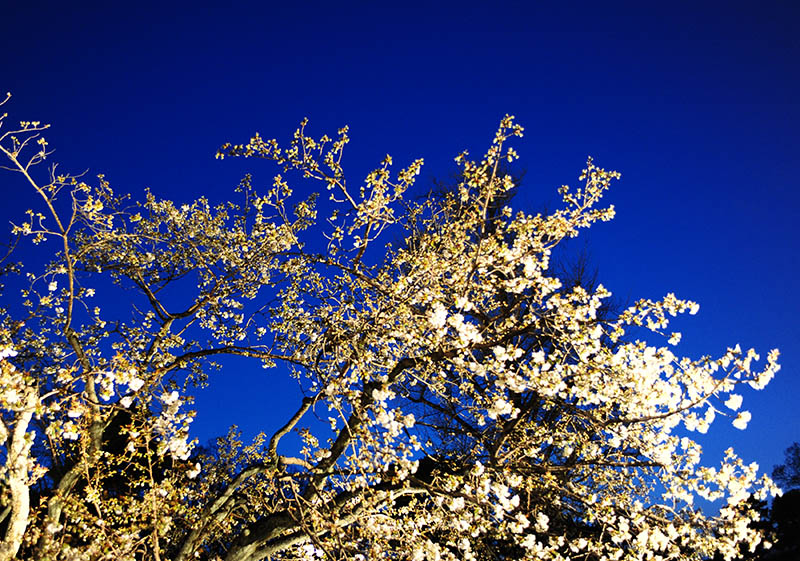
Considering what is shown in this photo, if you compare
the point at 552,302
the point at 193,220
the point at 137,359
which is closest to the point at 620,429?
the point at 552,302

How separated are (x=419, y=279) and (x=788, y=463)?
25702 millimetres

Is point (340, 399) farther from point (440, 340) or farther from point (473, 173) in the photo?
point (473, 173)

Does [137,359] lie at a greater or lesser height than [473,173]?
lesser

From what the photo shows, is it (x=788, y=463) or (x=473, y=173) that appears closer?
(x=473, y=173)

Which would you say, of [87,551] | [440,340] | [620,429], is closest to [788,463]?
[620,429]

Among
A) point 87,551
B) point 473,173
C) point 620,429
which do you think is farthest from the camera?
point 473,173

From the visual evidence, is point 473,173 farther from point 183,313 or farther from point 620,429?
point 183,313

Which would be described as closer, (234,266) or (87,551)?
(87,551)

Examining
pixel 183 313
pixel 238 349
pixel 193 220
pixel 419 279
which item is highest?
pixel 193 220

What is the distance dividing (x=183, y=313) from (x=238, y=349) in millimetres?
1282

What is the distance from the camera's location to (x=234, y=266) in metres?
9.16

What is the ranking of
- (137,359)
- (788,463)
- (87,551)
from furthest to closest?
1. (788,463)
2. (137,359)
3. (87,551)

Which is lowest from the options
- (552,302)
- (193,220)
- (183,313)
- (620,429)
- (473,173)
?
(620,429)

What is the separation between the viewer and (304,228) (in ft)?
29.5
